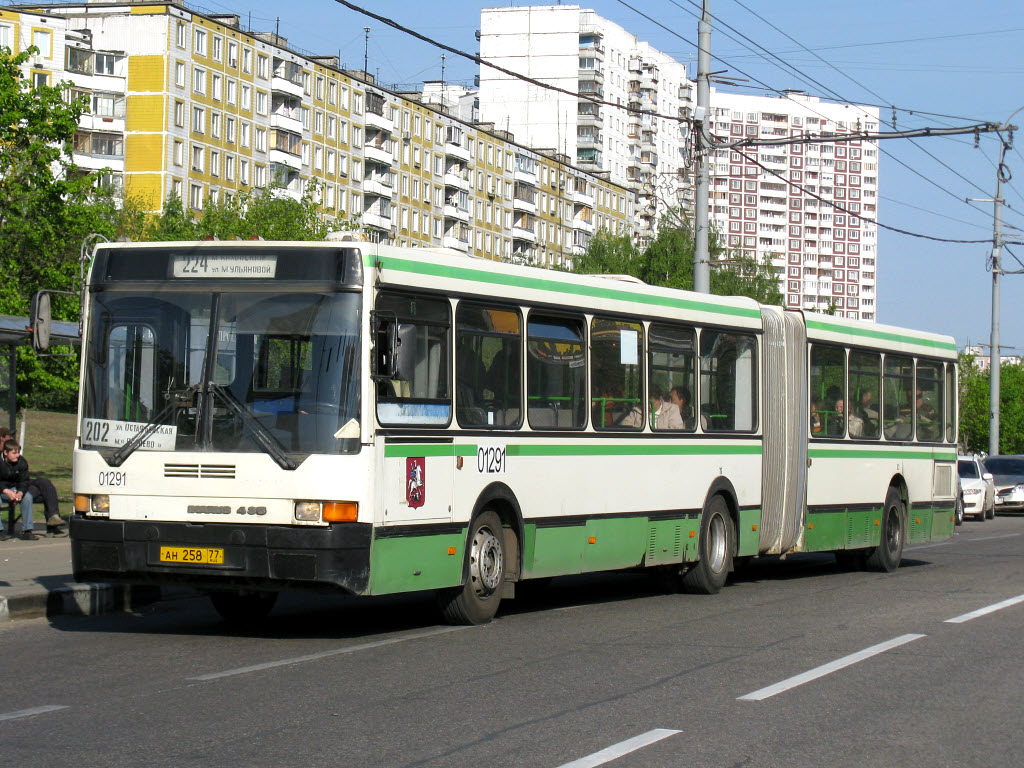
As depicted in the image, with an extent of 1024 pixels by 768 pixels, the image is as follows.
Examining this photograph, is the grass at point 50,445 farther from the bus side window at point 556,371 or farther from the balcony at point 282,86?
the balcony at point 282,86

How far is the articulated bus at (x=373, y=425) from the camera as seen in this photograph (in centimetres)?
1130

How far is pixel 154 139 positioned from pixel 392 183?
2621 centimetres

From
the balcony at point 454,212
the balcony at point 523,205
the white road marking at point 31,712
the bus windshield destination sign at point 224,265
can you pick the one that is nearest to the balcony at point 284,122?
the balcony at point 454,212

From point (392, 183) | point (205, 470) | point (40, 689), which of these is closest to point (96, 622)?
point (205, 470)

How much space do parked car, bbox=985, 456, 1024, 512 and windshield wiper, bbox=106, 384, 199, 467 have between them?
37.8m

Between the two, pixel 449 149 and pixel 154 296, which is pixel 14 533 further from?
pixel 449 149

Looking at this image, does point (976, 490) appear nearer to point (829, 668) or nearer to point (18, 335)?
point (18, 335)

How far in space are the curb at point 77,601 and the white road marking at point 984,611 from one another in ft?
23.2

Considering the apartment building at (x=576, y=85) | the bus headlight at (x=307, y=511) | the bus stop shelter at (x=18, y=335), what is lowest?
the bus headlight at (x=307, y=511)

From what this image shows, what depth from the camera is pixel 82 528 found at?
465 inches

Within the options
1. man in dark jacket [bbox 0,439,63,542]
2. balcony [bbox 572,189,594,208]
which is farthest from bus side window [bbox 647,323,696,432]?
balcony [bbox 572,189,594,208]

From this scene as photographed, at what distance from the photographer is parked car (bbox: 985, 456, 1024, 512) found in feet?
153

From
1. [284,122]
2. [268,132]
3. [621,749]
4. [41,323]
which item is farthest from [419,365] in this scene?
[284,122]

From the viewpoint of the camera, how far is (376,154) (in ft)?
362
